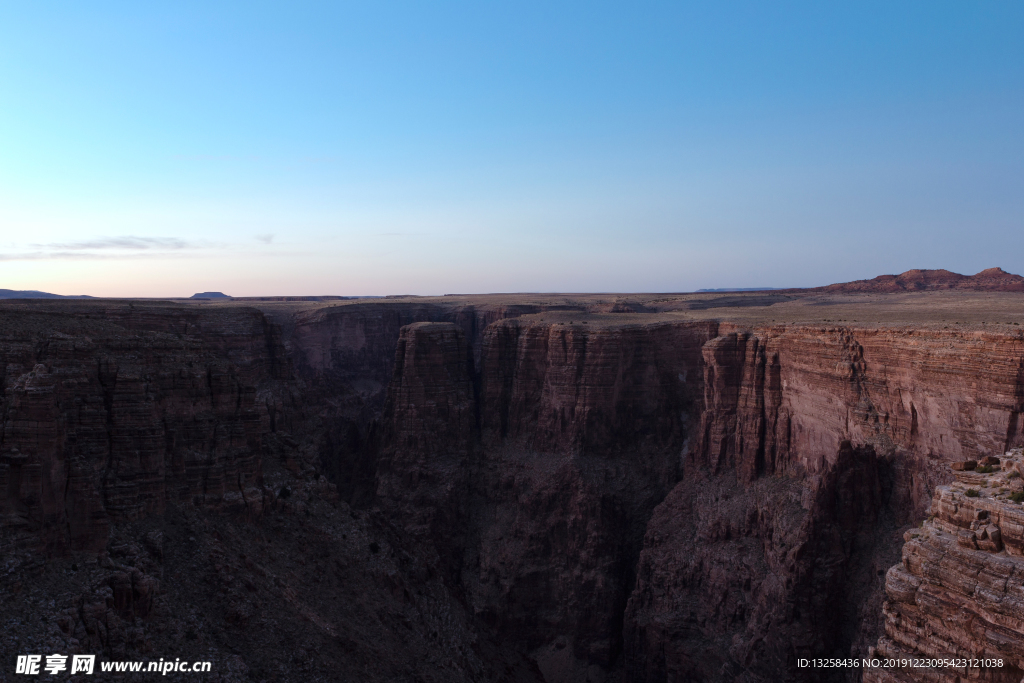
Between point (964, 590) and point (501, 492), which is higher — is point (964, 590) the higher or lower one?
the higher one

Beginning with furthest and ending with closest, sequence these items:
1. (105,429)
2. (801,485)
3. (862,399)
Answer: (801,485) → (862,399) → (105,429)

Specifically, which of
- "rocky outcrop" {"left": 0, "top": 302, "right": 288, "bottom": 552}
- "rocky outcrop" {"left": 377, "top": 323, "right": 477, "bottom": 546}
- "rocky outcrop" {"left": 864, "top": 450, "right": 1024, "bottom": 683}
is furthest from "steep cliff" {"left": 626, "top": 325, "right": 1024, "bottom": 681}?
"rocky outcrop" {"left": 0, "top": 302, "right": 288, "bottom": 552}

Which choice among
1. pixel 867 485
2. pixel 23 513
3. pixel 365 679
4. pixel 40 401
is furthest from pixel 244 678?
pixel 867 485

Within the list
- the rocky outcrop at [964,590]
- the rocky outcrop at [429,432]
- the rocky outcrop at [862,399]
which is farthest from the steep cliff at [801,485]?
the rocky outcrop at [964,590]

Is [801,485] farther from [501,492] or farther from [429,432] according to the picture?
[429,432]

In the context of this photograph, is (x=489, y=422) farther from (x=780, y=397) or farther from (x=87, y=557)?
(x=87, y=557)

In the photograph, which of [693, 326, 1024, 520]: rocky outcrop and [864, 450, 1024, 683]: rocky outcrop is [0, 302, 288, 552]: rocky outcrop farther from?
[693, 326, 1024, 520]: rocky outcrop

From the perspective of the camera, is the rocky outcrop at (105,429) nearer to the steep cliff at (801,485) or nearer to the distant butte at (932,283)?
the steep cliff at (801,485)

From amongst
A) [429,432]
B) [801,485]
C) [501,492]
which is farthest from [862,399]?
[429,432]
